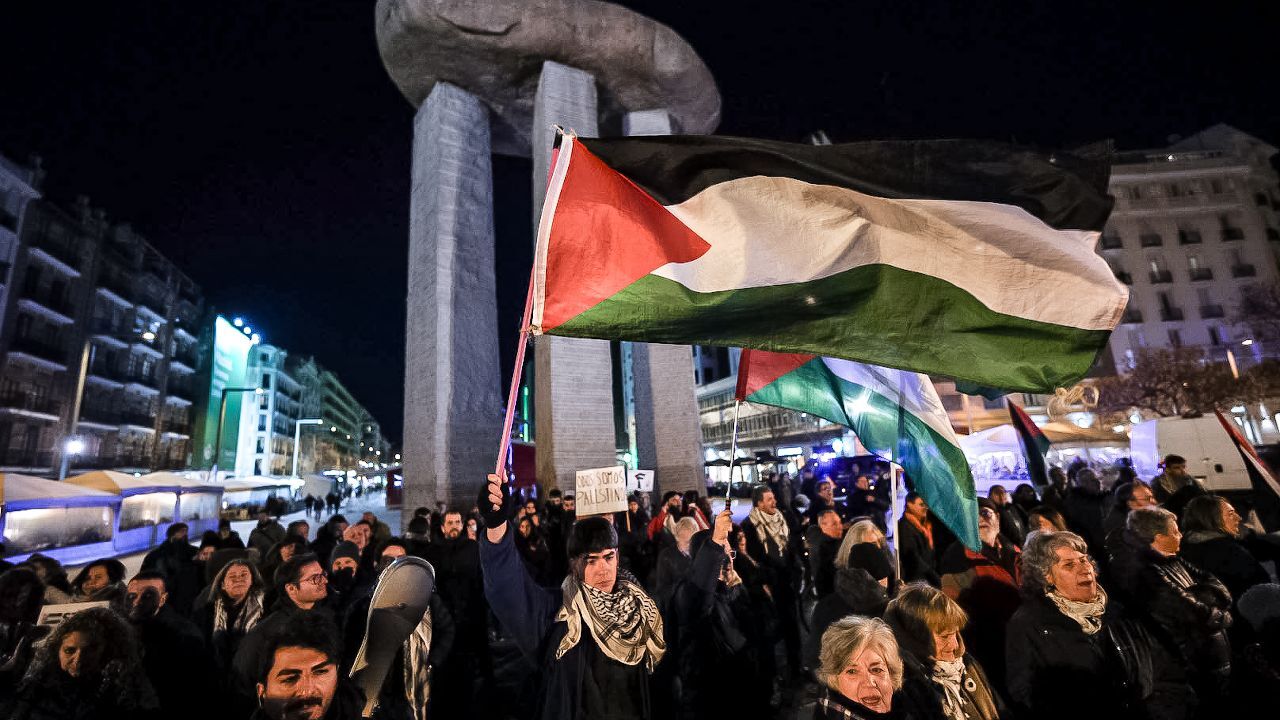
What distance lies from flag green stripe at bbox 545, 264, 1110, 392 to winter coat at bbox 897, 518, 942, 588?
2822 mm

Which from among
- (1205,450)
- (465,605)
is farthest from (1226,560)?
(1205,450)

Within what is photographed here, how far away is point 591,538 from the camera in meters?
2.97

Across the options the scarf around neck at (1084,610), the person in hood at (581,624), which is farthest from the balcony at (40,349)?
the scarf around neck at (1084,610)

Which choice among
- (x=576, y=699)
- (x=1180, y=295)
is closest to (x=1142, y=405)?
(x=1180, y=295)

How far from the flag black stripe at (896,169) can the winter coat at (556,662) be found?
2007mm

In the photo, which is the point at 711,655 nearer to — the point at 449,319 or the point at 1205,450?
the point at 1205,450

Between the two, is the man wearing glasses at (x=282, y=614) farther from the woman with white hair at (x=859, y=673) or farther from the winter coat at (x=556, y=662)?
the woman with white hair at (x=859, y=673)

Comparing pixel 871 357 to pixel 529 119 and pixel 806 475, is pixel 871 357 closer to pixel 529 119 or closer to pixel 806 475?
pixel 806 475

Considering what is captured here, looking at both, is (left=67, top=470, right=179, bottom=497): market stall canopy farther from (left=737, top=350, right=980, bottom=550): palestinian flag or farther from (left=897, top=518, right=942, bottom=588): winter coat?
(left=897, top=518, right=942, bottom=588): winter coat

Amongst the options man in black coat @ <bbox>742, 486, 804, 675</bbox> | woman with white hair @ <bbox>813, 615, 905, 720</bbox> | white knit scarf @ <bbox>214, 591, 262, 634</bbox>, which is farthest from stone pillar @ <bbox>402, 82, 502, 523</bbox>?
woman with white hair @ <bbox>813, 615, 905, 720</bbox>

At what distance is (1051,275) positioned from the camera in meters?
3.48

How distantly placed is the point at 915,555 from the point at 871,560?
2.06 metres

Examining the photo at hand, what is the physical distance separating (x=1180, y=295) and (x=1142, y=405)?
1864 cm

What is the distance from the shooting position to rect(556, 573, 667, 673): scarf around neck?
2.86 metres
